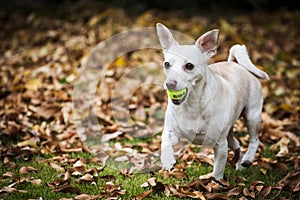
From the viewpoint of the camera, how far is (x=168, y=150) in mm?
3828

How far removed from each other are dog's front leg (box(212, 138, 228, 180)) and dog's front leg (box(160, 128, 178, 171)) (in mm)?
355

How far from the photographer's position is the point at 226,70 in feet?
14.3

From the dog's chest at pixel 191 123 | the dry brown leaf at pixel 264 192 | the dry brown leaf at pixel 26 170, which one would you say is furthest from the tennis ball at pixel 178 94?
the dry brown leaf at pixel 26 170

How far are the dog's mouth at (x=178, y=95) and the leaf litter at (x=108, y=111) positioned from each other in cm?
77

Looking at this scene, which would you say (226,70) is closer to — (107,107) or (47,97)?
(107,107)

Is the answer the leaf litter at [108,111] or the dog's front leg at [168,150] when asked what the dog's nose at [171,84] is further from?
the leaf litter at [108,111]

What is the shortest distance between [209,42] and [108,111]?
2472 mm

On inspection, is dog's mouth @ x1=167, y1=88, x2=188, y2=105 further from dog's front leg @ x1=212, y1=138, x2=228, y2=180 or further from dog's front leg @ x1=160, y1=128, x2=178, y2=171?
dog's front leg @ x1=212, y1=138, x2=228, y2=180

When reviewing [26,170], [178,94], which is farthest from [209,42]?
[26,170]

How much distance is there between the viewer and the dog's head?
3.49 meters

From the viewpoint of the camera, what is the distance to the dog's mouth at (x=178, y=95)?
3.50m

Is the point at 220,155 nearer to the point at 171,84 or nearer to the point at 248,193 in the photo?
the point at 248,193

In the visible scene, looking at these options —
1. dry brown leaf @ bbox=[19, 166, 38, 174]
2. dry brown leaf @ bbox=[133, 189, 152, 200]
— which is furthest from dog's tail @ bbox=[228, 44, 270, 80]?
dry brown leaf @ bbox=[19, 166, 38, 174]

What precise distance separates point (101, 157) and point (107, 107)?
1469 mm
